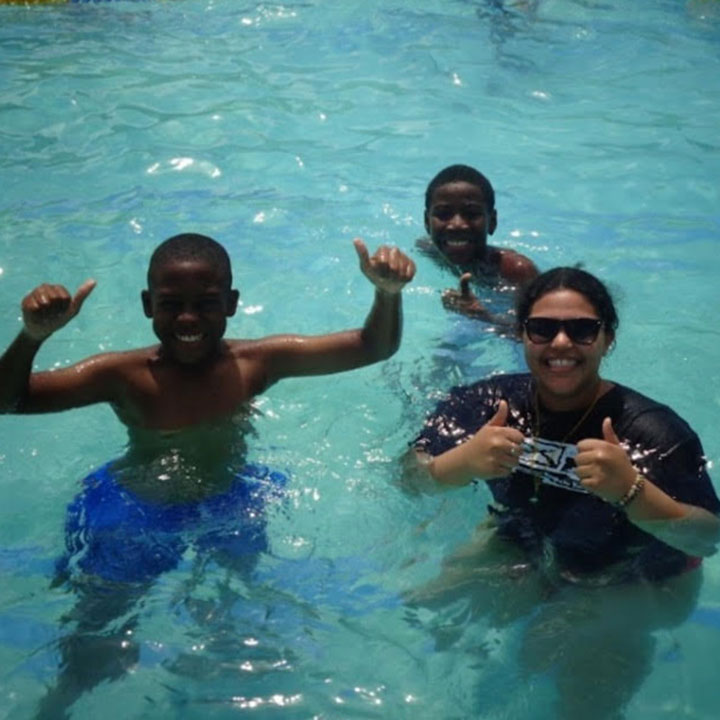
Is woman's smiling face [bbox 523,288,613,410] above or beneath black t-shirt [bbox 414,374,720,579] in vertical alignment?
above

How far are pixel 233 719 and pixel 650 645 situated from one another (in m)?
1.31

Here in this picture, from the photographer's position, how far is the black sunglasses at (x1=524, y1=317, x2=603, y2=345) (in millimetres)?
2775

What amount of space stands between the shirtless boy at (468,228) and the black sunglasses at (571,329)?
2162 millimetres

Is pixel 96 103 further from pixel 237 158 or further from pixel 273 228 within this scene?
pixel 273 228

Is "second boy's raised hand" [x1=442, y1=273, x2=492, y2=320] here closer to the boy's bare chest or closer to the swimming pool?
the swimming pool

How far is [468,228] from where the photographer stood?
5.04 metres

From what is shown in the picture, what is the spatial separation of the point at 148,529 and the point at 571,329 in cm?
160

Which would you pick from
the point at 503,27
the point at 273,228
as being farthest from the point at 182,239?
the point at 503,27

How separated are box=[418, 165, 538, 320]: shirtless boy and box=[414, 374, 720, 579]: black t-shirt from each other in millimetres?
2087

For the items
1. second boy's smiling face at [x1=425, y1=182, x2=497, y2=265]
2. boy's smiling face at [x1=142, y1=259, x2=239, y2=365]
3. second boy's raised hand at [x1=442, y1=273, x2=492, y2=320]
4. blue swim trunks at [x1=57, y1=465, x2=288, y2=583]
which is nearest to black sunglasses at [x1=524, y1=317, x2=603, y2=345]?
boy's smiling face at [x1=142, y1=259, x2=239, y2=365]

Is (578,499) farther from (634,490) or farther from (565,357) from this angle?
(565,357)

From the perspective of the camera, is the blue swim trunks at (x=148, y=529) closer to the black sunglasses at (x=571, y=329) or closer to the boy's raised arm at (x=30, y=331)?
the boy's raised arm at (x=30, y=331)

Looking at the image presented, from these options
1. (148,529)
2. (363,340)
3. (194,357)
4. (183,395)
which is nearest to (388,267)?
(363,340)

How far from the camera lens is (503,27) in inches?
472
